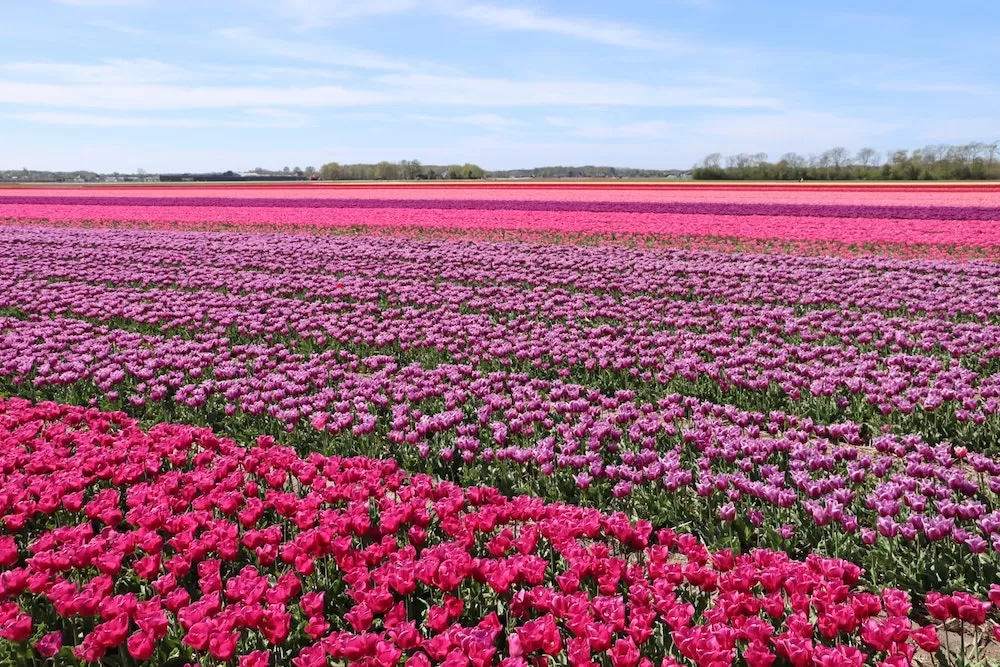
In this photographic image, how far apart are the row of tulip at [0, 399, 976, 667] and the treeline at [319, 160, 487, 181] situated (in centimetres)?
8508

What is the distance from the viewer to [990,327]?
30.2 feet

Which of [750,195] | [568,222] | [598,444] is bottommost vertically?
A: [598,444]

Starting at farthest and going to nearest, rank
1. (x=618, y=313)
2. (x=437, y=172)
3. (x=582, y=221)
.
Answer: (x=437, y=172), (x=582, y=221), (x=618, y=313)

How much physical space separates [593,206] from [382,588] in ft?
101

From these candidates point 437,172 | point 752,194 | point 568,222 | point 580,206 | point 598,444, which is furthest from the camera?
point 437,172

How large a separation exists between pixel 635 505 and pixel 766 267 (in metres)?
11.6

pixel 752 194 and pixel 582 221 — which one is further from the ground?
pixel 752 194

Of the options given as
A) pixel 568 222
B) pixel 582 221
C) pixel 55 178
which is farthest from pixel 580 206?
pixel 55 178

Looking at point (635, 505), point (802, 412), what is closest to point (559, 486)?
point (635, 505)

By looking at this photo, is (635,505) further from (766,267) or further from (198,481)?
(766,267)

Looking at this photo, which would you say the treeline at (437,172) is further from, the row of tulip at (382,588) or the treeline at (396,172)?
the row of tulip at (382,588)

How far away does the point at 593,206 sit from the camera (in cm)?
3275

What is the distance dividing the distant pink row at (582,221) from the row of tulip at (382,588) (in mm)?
19924

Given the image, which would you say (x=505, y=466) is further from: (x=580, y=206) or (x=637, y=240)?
(x=580, y=206)
